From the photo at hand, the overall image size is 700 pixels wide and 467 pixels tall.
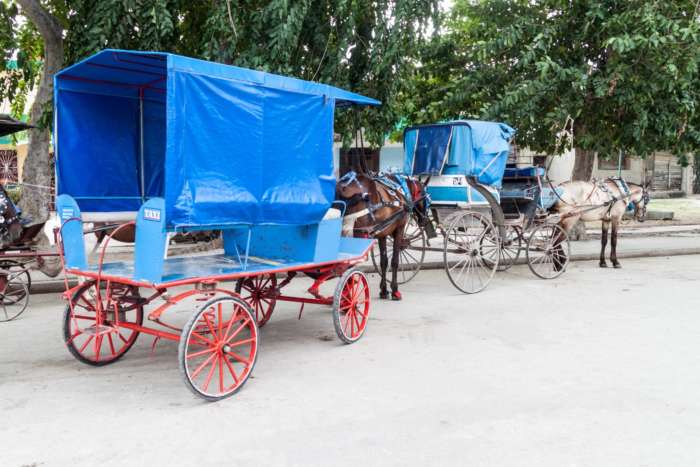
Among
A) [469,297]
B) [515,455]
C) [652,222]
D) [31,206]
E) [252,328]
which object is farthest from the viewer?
[652,222]

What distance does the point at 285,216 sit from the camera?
217 inches

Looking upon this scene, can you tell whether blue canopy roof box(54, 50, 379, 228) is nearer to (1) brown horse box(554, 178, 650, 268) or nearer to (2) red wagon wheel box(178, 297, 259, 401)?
(2) red wagon wheel box(178, 297, 259, 401)

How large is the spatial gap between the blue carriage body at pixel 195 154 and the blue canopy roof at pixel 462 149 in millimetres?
2952

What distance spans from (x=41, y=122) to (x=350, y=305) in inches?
242

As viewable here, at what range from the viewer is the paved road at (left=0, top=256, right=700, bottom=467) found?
12.5 feet

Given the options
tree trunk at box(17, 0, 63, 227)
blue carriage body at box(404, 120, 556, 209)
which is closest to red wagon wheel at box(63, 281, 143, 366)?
tree trunk at box(17, 0, 63, 227)

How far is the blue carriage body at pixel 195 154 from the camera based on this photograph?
4.61 meters

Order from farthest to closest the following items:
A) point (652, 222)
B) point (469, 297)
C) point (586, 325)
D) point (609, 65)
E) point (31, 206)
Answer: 1. point (652, 222)
2. point (609, 65)
3. point (31, 206)
4. point (469, 297)
5. point (586, 325)

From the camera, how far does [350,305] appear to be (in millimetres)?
6285

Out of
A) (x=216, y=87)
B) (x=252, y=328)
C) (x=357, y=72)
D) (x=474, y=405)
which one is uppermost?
→ (x=357, y=72)

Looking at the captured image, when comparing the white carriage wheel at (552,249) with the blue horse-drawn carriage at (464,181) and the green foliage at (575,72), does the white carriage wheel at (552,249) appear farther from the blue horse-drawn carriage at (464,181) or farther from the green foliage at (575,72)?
the green foliage at (575,72)

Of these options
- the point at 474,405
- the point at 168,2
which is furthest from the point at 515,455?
the point at 168,2

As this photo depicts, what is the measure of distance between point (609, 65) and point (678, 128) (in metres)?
A: 2.52

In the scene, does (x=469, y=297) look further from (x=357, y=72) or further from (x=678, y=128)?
(x=678, y=128)
